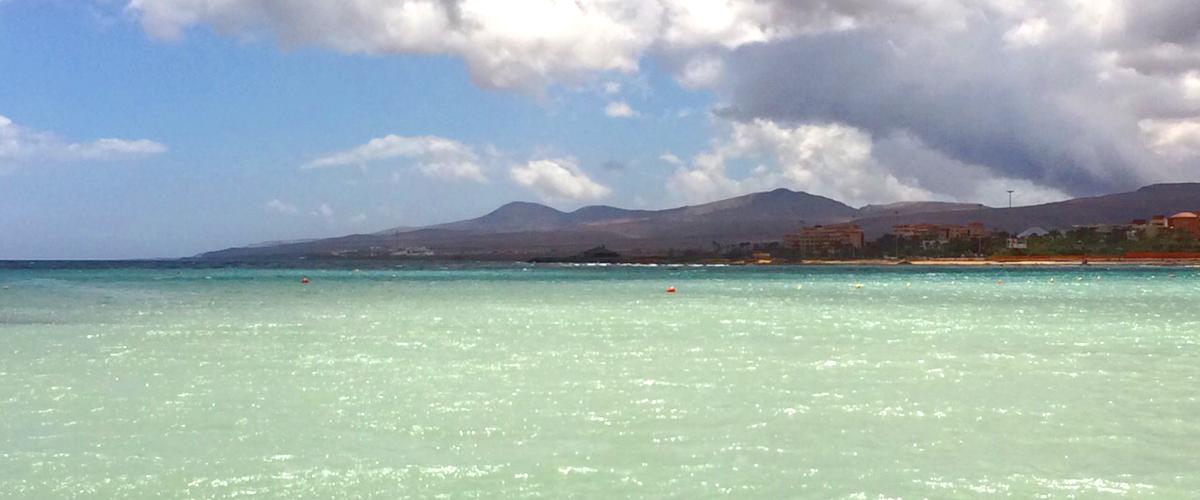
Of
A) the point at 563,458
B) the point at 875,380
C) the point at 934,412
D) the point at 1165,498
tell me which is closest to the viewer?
the point at 1165,498

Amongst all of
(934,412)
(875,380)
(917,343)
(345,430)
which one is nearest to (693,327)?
(917,343)

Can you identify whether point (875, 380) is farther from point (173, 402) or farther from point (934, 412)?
point (173, 402)

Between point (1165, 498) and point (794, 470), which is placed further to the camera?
point (794, 470)

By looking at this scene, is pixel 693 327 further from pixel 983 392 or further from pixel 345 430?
pixel 345 430

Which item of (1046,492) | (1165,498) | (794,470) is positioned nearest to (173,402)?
(794,470)

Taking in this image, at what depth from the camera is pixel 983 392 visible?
47.9ft

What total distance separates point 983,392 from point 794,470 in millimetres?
6134

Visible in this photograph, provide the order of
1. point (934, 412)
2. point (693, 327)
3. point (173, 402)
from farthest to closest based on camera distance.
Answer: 1. point (693, 327)
2. point (173, 402)
3. point (934, 412)

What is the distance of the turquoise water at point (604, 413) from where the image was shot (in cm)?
944

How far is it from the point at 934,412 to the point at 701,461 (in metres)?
4.24

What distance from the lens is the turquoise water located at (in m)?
9.44

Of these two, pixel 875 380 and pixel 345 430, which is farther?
pixel 875 380

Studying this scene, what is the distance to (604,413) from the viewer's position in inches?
508

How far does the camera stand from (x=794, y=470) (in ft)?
31.9
